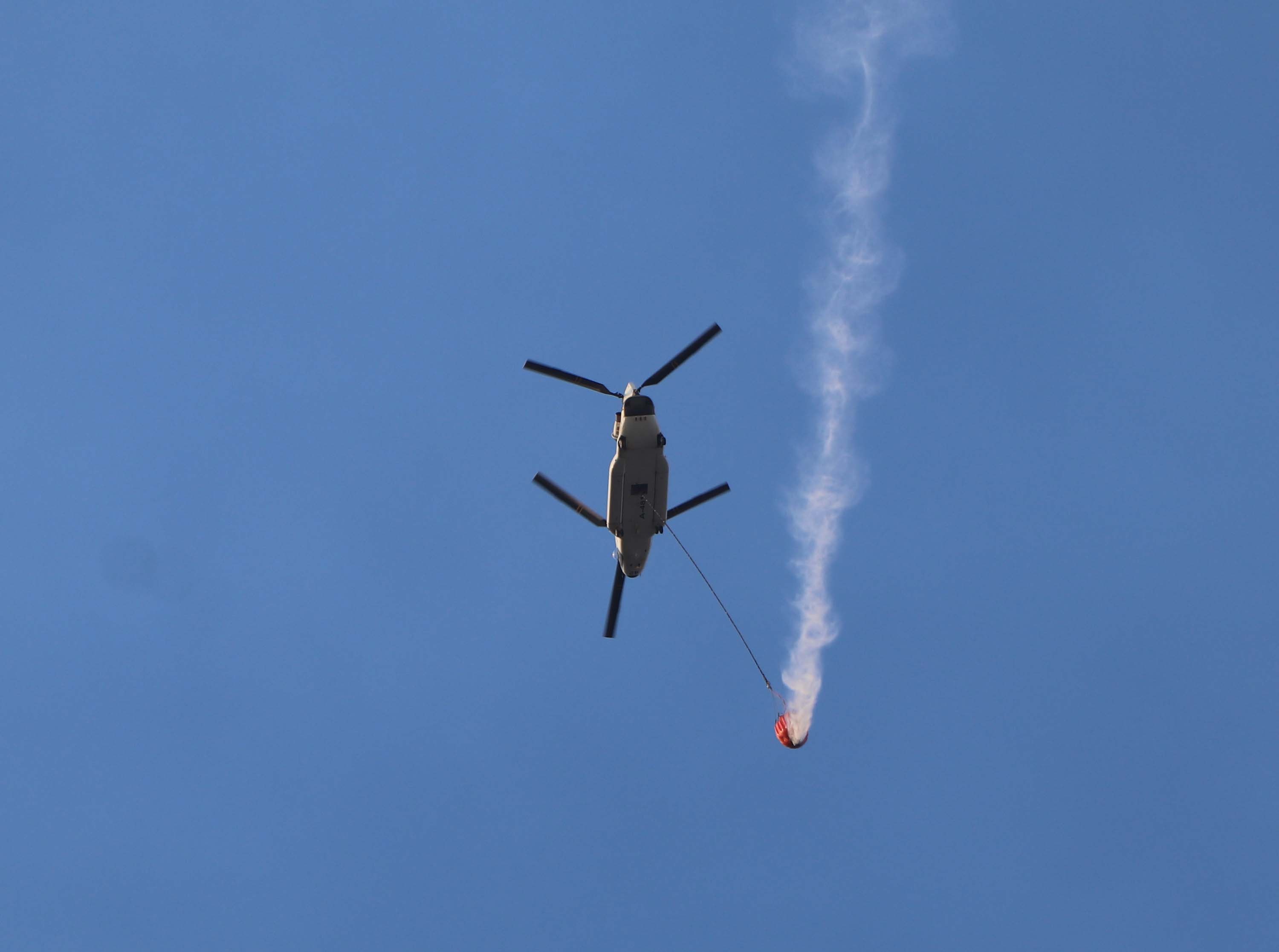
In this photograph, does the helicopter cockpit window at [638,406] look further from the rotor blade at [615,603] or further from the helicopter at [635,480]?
the rotor blade at [615,603]

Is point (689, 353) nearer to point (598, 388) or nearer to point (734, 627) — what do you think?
point (598, 388)

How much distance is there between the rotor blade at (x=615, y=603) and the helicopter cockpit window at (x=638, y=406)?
6490mm

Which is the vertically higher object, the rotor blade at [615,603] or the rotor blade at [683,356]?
the rotor blade at [683,356]

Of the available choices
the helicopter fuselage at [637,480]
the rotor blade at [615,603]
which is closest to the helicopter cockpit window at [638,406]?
the helicopter fuselage at [637,480]

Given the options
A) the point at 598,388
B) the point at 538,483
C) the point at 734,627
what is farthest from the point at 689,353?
the point at 734,627

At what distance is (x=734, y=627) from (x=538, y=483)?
900cm

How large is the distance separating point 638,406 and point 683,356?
8.64 feet

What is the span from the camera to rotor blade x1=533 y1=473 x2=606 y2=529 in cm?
4241

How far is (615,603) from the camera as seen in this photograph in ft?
149

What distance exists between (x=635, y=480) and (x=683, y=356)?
16.7 feet

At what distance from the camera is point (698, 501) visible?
4325cm

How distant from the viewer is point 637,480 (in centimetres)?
4238

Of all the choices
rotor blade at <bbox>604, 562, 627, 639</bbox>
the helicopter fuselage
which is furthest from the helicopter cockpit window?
rotor blade at <bbox>604, 562, 627, 639</bbox>

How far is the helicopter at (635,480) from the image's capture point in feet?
135
